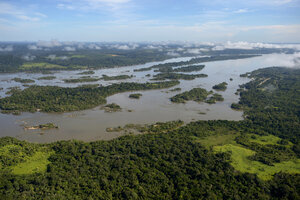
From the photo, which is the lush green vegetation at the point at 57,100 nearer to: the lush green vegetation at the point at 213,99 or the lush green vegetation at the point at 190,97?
the lush green vegetation at the point at 190,97

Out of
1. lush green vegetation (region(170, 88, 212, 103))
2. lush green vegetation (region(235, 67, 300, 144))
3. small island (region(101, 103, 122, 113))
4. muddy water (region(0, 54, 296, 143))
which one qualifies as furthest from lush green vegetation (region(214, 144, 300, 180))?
small island (region(101, 103, 122, 113))

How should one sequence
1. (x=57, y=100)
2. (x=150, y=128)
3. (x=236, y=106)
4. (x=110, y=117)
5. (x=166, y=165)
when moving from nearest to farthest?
(x=166, y=165)
(x=150, y=128)
(x=110, y=117)
(x=236, y=106)
(x=57, y=100)

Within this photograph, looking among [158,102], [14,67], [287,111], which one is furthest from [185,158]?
[14,67]

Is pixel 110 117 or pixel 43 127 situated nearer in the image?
pixel 43 127

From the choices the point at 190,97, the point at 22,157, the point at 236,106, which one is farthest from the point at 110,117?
the point at 236,106

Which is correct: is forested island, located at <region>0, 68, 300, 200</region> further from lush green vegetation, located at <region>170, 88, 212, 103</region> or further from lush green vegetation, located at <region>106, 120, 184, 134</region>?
lush green vegetation, located at <region>170, 88, 212, 103</region>

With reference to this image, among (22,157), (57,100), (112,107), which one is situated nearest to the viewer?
(22,157)

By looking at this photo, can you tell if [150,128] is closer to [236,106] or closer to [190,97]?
[190,97]

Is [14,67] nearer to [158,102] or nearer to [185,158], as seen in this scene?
[158,102]
